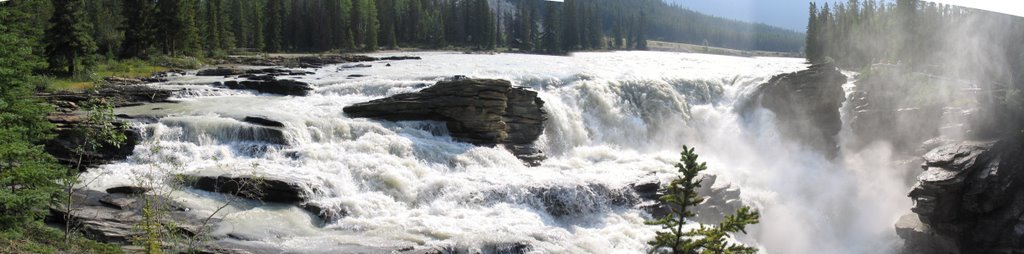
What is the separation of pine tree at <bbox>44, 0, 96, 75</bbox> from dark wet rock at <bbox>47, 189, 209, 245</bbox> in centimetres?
2602

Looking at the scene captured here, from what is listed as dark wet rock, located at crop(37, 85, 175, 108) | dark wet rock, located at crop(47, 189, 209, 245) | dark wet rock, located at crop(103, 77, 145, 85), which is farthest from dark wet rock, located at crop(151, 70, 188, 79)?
dark wet rock, located at crop(47, 189, 209, 245)

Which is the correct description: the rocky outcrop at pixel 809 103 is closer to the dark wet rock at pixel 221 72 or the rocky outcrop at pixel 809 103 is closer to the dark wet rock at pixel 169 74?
the dark wet rock at pixel 221 72

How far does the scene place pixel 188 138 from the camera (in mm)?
21078

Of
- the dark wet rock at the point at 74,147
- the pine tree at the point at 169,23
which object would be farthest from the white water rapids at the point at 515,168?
the pine tree at the point at 169,23

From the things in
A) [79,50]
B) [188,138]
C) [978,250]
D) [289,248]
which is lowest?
[978,250]

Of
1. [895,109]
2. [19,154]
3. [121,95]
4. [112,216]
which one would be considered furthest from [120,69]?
[895,109]

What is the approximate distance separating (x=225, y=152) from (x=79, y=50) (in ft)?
81.3

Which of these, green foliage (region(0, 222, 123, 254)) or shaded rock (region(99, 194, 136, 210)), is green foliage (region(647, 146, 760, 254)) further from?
shaded rock (region(99, 194, 136, 210))

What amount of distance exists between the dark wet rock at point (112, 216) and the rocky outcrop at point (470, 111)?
10.7 m

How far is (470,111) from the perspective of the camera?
26328 millimetres

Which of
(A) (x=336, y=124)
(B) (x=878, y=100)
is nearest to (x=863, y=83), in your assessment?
(B) (x=878, y=100)

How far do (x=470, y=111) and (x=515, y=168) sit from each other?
370 centimetres

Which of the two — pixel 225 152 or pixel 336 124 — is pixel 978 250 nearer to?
pixel 336 124

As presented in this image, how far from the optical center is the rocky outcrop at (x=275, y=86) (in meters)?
32.0
